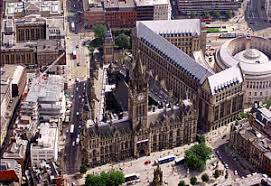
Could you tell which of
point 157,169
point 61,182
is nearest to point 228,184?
point 157,169

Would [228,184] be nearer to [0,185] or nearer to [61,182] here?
A: [61,182]

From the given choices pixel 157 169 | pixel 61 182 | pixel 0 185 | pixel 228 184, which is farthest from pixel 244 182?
pixel 0 185

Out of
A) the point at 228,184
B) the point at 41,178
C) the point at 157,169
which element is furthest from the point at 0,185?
the point at 228,184

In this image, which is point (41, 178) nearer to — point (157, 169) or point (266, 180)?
point (157, 169)

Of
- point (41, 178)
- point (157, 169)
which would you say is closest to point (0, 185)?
point (41, 178)

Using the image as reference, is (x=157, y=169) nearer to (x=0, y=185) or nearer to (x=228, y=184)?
(x=228, y=184)
